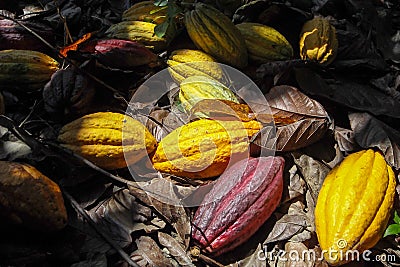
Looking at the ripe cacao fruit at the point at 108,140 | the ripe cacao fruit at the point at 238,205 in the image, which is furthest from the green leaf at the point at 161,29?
the ripe cacao fruit at the point at 238,205

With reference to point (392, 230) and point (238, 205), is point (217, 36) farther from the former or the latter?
point (392, 230)

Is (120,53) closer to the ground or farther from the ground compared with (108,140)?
farther from the ground

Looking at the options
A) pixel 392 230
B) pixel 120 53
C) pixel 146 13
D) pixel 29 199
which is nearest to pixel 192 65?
pixel 120 53

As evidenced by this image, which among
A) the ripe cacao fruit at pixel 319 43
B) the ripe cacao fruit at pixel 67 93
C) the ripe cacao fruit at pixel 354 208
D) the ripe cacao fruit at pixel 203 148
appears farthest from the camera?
the ripe cacao fruit at pixel 319 43

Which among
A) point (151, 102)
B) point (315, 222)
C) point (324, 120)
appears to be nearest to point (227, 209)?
point (315, 222)

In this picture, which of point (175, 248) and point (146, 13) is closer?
point (175, 248)

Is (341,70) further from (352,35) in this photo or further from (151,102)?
(151,102)

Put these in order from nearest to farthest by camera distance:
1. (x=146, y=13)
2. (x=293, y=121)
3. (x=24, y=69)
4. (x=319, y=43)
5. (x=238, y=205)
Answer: (x=238, y=205)
(x=293, y=121)
(x=24, y=69)
(x=319, y=43)
(x=146, y=13)

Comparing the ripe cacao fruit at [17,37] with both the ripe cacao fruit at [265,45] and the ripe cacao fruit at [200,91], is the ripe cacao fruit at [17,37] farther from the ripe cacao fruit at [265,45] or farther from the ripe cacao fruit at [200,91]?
the ripe cacao fruit at [265,45]
